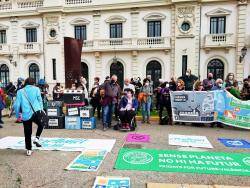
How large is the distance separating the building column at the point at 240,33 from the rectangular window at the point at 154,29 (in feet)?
24.1

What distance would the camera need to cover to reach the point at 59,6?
76.7ft

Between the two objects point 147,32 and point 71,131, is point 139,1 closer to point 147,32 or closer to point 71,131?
point 147,32

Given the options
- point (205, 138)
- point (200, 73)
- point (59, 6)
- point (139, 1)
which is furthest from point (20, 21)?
point (205, 138)

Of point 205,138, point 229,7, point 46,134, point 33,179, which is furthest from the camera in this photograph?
point 229,7

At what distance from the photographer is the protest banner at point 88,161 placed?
16.1ft

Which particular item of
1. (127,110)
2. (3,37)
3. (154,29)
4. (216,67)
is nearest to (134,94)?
(127,110)

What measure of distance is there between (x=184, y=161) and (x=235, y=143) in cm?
258

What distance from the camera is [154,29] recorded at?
Answer: 74.6ft

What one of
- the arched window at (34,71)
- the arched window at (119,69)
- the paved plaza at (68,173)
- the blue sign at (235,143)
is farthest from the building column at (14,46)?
the blue sign at (235,143)

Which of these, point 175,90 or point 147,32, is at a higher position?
point 147,32

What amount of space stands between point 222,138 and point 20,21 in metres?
25.4

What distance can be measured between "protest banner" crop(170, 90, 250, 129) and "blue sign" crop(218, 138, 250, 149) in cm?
204

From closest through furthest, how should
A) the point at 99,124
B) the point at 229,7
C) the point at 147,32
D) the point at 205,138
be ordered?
the point at 205,138 < the point at 99,124 < the point at 229,7 < the point at 147,32

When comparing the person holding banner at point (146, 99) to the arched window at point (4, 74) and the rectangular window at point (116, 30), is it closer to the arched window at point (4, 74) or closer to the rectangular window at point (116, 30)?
the rectangular window at point (116, 30)
